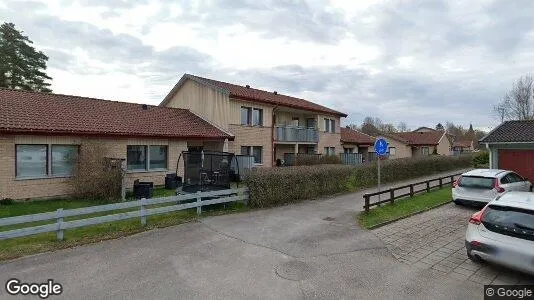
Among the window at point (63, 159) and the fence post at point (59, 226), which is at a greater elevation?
the window at point (63, 159)

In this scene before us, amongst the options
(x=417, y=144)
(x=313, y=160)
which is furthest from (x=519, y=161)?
(x=417, y=144)

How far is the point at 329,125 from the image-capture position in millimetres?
29766

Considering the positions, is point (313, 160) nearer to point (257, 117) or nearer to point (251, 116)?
point (257, 117)

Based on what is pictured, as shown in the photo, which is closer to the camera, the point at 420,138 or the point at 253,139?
the point at 253,139

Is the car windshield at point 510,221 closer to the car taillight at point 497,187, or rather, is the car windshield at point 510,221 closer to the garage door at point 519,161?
the car taillight at point 497,187

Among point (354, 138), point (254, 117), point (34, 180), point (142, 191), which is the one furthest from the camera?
point (354, 138)

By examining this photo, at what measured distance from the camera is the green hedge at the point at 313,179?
11746 millimetres

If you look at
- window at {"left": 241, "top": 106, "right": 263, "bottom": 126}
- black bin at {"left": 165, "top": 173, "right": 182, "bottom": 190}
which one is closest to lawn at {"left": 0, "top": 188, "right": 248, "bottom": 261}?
black bin at {"left": 165, "top": 173, "right": 182, "bottom": 190}

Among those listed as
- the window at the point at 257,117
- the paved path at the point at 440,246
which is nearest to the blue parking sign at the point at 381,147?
the paved path at the point at 440,246

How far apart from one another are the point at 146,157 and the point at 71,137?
11.8ft

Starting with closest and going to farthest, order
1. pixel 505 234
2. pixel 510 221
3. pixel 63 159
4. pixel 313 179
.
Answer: pixel 505 234 → pixel 510 221 → pixel 63 159 → pixel 313 179

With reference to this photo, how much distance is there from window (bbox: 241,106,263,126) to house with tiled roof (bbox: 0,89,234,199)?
214 centimetres

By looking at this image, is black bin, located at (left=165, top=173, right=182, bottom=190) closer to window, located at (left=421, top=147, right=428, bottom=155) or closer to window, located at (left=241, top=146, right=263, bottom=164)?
window, located at (left=241, top=146, right=263, bottom=164)

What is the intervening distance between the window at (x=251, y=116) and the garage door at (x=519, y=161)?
14.6 m
